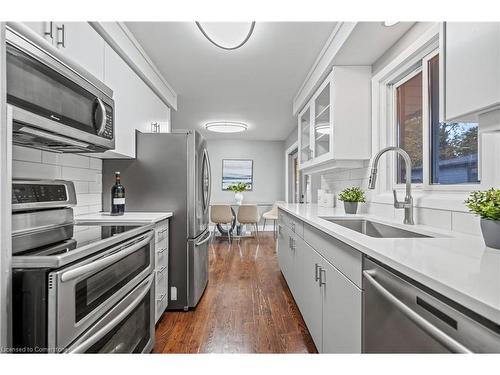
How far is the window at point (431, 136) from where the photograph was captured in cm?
151

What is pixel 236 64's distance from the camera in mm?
2855

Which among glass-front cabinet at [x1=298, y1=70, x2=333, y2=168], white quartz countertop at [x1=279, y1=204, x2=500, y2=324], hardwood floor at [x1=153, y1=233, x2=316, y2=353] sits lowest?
hardwood floor at [x1=153, y1=233, x2=316, y2=353]

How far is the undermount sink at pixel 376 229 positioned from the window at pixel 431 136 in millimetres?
381

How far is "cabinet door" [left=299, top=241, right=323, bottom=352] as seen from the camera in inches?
64.5

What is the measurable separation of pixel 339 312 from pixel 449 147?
115cm

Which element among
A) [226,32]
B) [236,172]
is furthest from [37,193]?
[236,172]

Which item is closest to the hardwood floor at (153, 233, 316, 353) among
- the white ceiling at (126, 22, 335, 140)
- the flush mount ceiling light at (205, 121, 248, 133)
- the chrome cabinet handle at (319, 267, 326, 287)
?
the chrome cabinet handle at (319, 267, 326, 287)

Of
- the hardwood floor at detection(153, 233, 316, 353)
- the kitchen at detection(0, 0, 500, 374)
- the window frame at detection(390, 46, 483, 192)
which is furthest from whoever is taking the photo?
the hardwood floor at detection(153, 233, 316, 353)

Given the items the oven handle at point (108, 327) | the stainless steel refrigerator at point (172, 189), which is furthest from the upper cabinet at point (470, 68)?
the stainless steel refrigerator at point (172, 189)

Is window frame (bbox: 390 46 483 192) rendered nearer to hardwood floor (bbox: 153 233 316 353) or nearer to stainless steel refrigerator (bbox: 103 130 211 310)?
hardwood floor (bbox: 153 233 316 353)

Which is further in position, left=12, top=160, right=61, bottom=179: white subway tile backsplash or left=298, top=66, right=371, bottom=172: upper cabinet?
left=298, top=66, right=371, bottom=172: upper cabinet

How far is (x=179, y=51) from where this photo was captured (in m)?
2.58

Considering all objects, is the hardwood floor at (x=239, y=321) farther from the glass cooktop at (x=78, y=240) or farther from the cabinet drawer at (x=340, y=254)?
the glass cooktop at (x=78, y=240)

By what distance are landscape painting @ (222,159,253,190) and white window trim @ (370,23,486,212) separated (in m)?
5.25
